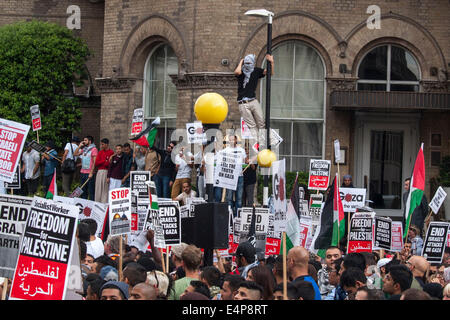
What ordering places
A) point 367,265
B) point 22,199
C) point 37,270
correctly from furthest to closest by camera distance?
1. point 367,265
2. point 22,199
3. point 37,270

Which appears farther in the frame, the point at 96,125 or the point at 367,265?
the point at 96,125

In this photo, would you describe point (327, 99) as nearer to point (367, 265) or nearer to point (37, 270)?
point (367, 265)

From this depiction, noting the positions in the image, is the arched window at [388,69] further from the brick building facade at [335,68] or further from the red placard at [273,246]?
the red placard at [273,246]

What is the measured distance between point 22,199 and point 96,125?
20.7 metres

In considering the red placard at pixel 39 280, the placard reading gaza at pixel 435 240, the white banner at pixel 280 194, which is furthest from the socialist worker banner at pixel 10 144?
the placard reading gaza at pixel 435 240

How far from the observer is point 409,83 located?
24.4 m

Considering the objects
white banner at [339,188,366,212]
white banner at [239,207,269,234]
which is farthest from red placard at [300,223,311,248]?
white banner at [339,188,366,212]

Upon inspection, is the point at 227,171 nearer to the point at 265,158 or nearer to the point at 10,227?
the point at 265,158

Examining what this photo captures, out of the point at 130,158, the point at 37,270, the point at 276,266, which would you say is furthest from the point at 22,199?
the point at 130,158

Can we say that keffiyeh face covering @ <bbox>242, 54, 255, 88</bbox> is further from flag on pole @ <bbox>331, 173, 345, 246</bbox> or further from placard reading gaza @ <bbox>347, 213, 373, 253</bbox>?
placard reading gaza @ <bbox>347, 213, 373, 253</bbox>

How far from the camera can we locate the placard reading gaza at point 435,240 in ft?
41.6

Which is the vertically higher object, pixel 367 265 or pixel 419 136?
pixel 419 136

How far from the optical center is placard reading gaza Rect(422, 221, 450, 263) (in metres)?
12.7

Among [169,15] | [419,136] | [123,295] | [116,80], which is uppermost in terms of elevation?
[169,15]
